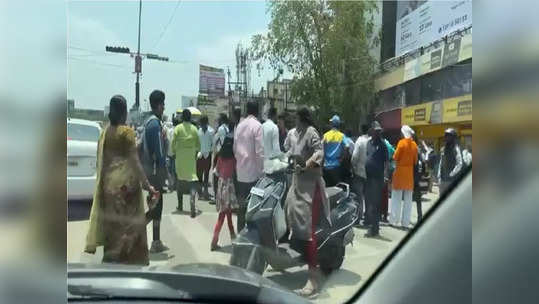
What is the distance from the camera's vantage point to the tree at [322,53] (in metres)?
2.84

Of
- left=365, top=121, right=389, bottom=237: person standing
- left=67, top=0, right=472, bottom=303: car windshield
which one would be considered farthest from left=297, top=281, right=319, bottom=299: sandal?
left=365, top=121, right=389, bottom=237: person standing

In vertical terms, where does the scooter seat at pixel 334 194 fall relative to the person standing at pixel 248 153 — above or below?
below

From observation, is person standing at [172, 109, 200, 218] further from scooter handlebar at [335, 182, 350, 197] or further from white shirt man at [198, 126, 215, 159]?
scooter handlebar at [335, 182, 350, 197]

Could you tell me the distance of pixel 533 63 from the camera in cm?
116

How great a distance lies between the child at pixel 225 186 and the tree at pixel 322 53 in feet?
5.48

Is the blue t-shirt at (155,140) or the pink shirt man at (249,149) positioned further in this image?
the pink shirt man at (249,149)

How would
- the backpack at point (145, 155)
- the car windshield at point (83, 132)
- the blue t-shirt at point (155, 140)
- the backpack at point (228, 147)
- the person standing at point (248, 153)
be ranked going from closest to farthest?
the car windshield at point (83, 132), the backpack at point (145, 155), the blue t-shirt at point (155, 140), the person standing at point (248, 153), the backpack at point (228, 147)

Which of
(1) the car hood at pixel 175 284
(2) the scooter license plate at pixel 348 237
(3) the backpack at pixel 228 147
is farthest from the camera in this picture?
(3) the backpack at pixel 228 147

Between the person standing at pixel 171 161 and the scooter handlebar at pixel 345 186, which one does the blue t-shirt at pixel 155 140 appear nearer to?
the person standing at pixel 171 161

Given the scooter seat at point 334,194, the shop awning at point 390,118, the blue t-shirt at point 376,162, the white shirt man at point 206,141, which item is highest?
the shop awning at point 390,118

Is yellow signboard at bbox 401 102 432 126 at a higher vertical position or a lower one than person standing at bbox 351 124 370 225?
higher

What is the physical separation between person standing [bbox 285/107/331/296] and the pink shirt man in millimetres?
695

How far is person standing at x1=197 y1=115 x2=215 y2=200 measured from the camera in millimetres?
5535

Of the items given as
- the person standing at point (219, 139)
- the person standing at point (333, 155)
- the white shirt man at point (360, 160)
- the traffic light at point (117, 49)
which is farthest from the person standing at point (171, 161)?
the traffic light at point (117, 49)
